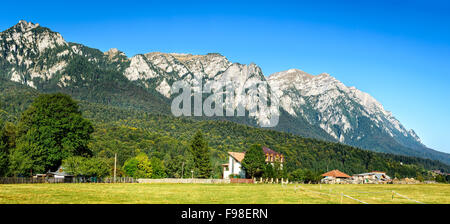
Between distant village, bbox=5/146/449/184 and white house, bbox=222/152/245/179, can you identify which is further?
white house, bbox=222/152/245/179

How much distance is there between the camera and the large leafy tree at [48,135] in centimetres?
7188

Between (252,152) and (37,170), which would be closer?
(37,170)

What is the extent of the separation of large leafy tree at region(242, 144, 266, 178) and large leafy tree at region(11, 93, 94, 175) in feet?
132

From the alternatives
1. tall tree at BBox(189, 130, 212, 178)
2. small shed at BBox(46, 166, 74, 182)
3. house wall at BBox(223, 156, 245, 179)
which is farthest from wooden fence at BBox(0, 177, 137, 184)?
house wall at BBox(223, 156, 245, 179)

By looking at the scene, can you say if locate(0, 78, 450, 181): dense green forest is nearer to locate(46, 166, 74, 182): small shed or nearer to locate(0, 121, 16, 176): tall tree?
locate(0, 121, 16, 176): tall tree

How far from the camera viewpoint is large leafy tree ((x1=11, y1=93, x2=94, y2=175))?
236 feet

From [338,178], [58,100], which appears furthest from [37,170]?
[338,178]

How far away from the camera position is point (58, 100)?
7862cm

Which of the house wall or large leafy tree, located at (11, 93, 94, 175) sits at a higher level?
large leafy tree, located at (11, 93, 94, 175)
